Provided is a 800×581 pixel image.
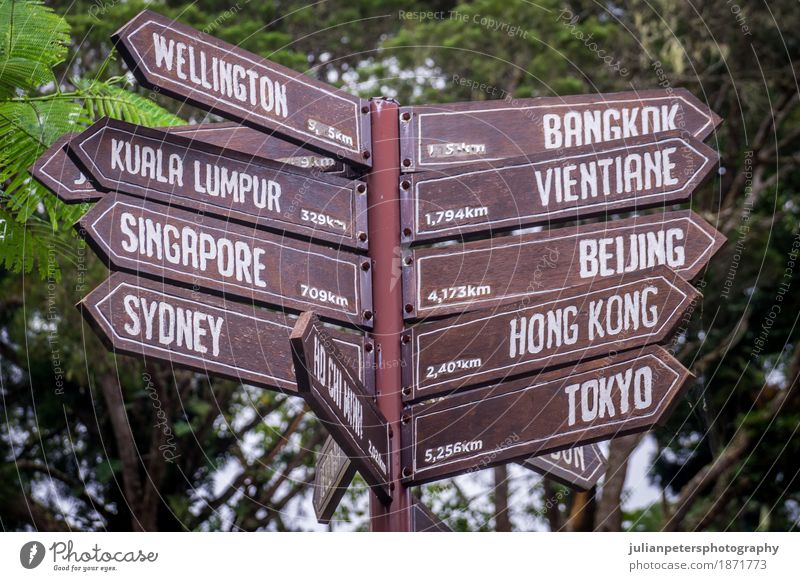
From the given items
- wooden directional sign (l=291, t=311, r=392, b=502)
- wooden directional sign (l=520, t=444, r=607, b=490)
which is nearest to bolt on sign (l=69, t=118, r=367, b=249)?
wooden directional sign (l=291, t=311, r=392, b=502)

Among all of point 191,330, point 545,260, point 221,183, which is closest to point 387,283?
point 545,260

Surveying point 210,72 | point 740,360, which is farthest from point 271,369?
point 740,360

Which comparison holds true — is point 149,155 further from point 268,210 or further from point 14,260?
point 14,260

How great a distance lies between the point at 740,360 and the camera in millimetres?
12922

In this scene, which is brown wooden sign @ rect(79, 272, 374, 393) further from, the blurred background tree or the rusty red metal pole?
the blurred background tree

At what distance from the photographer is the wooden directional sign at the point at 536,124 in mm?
4336

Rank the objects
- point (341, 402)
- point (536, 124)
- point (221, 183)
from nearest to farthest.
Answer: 1. point (341, 402)
2. point (221, 183)
3. point (536, 124)

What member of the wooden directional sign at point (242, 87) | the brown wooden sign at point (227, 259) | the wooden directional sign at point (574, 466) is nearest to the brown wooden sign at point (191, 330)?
the brown wooden sign at point (227, 259)

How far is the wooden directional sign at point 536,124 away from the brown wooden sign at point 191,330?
0.93 m

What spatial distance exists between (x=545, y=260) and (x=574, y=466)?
92 centimetres

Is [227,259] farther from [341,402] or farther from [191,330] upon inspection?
[341,402]

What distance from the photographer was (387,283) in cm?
420

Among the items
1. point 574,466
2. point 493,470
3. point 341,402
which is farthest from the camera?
point 493,470

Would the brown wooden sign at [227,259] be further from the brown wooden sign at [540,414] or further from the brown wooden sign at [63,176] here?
the brown wooden sign at [540,414]
